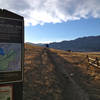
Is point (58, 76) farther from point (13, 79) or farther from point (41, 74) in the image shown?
point (13, 79)

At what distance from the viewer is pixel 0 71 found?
4.76 meters

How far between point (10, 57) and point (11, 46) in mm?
418

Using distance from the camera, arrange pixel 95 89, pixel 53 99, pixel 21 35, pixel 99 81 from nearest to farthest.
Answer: pixel 21 35 → pixel 53 99 → pixel 95 89 → pixel 99 81

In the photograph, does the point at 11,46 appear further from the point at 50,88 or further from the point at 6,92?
the point at 50,88

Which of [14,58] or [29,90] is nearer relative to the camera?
[14,58]

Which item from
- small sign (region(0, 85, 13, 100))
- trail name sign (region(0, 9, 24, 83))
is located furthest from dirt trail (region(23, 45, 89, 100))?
trail name sign (region(0, 9, 24, 83))

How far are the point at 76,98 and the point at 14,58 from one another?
5.95 metres

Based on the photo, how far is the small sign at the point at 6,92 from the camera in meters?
4.75

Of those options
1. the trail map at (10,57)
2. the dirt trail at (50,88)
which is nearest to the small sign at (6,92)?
the trail map at (10,57)

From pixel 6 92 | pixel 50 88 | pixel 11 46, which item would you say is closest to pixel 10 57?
pixel 11 46

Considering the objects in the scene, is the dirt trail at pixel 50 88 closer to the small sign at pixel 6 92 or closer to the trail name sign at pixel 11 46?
the small sign at pixel 6 92

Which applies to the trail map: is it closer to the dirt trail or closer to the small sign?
the small sign

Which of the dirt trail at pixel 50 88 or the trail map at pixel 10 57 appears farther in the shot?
the dirt trail at pixel 50 88

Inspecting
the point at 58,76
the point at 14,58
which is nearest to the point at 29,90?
the point at 58,76
